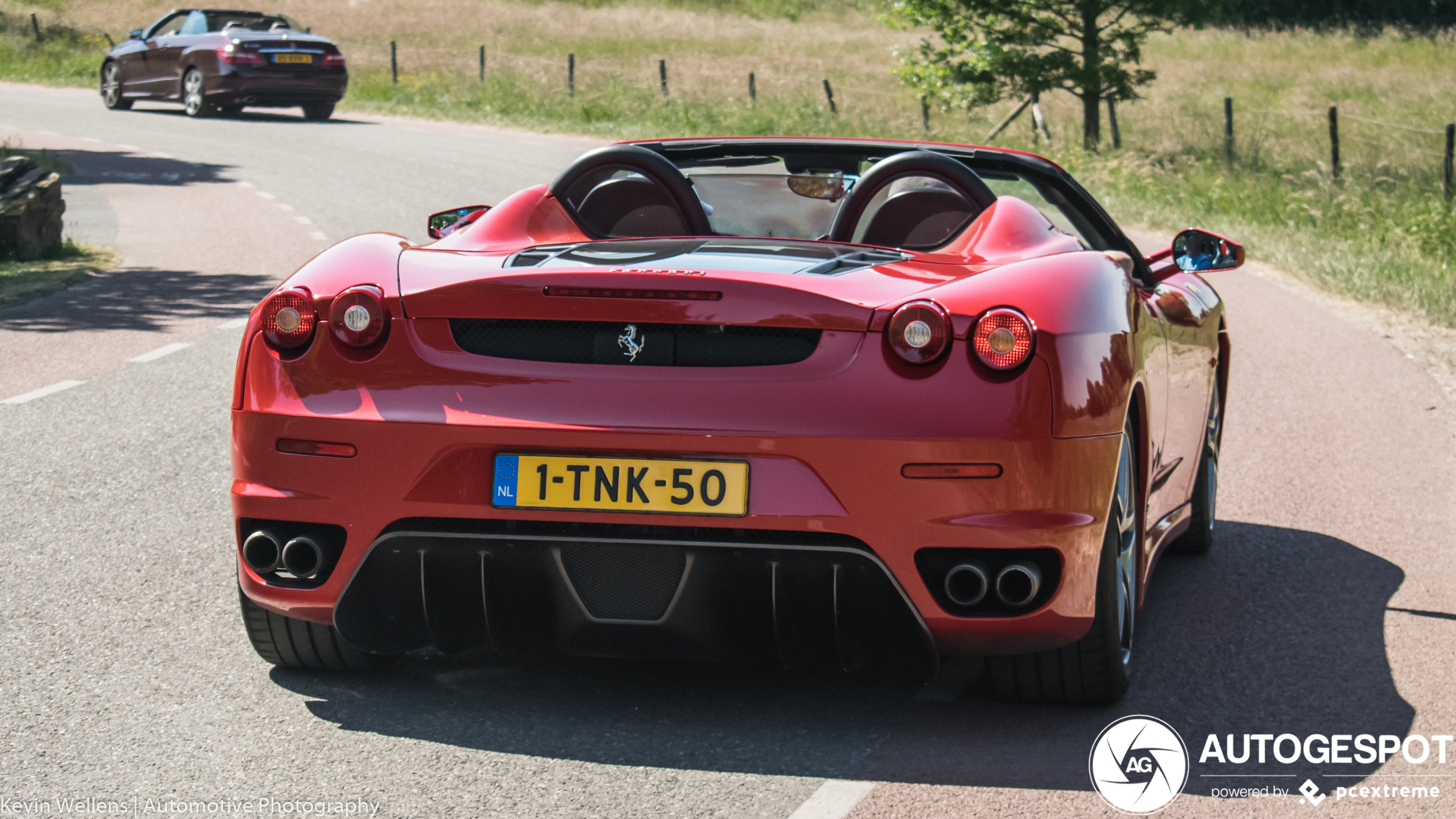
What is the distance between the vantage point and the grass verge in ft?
35.4

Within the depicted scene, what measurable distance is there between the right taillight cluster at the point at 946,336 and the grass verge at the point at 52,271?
27.8ft

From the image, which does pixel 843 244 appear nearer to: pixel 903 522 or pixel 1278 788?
pixel 903 522

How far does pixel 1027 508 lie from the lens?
3.35 meters

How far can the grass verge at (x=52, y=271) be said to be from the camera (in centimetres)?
1080

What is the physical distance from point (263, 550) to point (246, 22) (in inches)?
996

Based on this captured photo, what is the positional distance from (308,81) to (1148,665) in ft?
76.3

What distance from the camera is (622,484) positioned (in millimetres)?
3375

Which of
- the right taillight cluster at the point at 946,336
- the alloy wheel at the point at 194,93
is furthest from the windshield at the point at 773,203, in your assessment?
the alloy wheel at the point at 194,93

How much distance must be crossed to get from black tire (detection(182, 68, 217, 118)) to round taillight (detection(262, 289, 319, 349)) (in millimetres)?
23928

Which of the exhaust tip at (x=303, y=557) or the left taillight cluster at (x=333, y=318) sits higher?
the left taillight cluster at (x=333, y=318)

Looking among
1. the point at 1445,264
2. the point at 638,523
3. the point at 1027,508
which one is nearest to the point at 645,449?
the point at 638,523

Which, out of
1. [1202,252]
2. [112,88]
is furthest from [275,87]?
[1202,252]

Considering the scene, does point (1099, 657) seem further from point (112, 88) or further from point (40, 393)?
point (112, 88)

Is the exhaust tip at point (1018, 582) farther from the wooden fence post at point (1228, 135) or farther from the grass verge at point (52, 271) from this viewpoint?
the wooden fence post at point (1228, 135)
